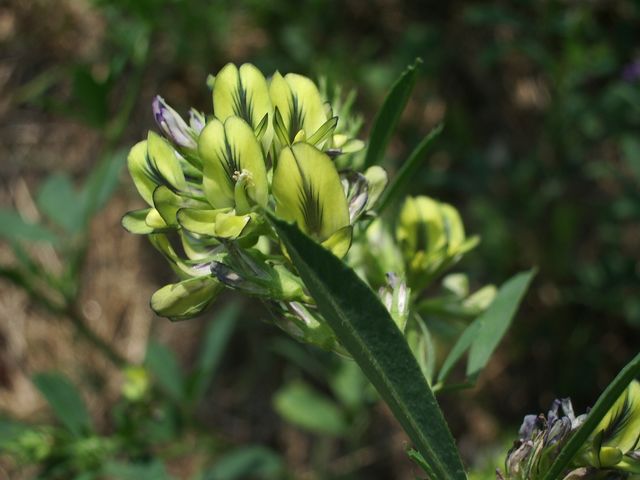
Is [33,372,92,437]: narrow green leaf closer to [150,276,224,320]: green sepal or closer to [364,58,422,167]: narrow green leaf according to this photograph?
[150,276,224,320]: green sepal

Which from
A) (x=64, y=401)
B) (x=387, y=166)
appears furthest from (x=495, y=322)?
(x=387, y=166)

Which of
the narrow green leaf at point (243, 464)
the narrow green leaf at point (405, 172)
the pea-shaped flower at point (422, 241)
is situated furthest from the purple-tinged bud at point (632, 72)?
the narrow green leaf at point (243, 464)

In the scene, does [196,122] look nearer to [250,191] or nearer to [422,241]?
[250,191]

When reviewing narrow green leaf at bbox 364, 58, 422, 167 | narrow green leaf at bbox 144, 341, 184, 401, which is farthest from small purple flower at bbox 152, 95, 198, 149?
narrow green leaf at bbox 144, 341, 184, 401

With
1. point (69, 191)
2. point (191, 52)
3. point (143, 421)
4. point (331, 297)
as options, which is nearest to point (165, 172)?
point (331, 297)

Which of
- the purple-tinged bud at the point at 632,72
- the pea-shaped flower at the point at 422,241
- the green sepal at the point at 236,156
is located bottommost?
the purple-tinged bud at the point at 632,72

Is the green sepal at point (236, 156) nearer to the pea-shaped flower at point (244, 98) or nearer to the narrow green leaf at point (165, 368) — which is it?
the pea-shaped flower at point (244, 98)

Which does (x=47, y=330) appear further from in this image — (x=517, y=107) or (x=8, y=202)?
(x=517, y=107)
